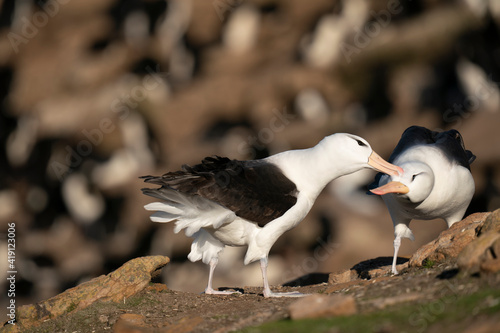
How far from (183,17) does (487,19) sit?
13.1m

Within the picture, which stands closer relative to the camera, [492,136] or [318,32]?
[492,136]

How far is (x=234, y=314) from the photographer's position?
7.04 m

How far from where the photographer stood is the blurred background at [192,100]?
71.7 ft

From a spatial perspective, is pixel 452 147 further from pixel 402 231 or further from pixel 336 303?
pixel 336 303

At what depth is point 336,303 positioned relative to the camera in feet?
17.6

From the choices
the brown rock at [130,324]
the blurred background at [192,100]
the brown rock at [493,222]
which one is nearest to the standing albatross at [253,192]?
the brown rock at [130,324]

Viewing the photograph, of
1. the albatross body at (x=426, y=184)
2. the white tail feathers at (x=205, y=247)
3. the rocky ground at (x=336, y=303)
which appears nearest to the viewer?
the rocky ground at (x=336, y=303)

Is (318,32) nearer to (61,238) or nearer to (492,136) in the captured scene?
(492,136)

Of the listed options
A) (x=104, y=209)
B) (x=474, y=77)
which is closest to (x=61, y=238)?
(x=104, y=209)

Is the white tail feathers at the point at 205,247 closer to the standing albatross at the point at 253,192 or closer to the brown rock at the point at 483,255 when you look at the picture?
the standing albatross at the point at 253,192

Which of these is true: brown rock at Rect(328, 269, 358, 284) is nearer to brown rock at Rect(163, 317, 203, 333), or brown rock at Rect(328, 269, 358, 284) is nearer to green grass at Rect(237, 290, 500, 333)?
brown rock at Rect(163, 317, 203, 333)

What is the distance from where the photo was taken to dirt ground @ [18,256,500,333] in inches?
183

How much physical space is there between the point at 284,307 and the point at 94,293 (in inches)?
105

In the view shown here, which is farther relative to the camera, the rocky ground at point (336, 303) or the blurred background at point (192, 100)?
the blurred background at point (192, 100)
